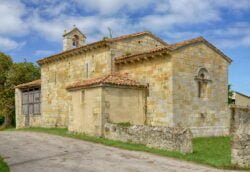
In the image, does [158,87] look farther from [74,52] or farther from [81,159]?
[81,159]

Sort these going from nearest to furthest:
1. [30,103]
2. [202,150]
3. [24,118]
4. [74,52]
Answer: [202,150], [74,52], [30,103], [24,118]

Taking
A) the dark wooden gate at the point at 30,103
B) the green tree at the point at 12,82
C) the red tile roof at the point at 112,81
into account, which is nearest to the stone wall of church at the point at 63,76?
the dark wooden gate at the point at 30,103

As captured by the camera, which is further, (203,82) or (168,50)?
(203,82)

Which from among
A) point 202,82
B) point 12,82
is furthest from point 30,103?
point 202,82

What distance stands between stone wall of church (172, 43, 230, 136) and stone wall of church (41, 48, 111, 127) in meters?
4.81

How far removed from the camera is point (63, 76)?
85.6 feet

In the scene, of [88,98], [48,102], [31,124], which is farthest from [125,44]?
[31,124]

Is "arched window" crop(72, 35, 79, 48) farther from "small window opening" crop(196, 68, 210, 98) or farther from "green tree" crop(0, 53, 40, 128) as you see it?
"green tree" crop(0, 53, 40, 128)

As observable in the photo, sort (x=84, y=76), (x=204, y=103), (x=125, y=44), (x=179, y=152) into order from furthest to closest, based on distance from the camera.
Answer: (x=84, y=76) < (x=125, y=44) < (x=204, y=103) < (x=179, y=152)

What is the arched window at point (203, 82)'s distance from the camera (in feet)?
66.5

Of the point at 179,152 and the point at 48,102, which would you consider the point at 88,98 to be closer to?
the point at 179,152

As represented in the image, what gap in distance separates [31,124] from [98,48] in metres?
11.2

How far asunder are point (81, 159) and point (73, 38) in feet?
57.6

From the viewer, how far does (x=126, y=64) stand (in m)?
21.5
